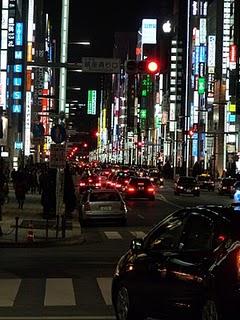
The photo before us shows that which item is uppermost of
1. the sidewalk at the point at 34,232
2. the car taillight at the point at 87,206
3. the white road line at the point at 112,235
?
the car taillight at the point at 87,206

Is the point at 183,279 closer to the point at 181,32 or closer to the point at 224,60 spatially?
the point at 224,60

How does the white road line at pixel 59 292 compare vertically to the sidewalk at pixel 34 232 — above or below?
above

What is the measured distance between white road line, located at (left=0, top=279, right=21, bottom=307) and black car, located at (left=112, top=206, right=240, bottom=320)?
2246mm

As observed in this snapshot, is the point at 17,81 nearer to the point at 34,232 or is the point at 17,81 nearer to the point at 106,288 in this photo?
the point at 34,232

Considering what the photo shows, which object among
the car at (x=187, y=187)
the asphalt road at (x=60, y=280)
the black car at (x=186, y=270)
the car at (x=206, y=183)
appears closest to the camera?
the black car at (x=186, y=270)

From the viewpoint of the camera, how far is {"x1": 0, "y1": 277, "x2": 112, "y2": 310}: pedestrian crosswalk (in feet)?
37.6

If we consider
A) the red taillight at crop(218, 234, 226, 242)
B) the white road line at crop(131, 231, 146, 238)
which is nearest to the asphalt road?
the white road line at crop(131, 231, 146, 238)

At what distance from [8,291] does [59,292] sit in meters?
0.82

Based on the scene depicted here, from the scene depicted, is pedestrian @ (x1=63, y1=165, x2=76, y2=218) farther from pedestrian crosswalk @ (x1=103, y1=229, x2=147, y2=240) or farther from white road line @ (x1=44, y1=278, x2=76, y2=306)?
white road line @ (x1=44, y1=278, x2=76, y2=306)

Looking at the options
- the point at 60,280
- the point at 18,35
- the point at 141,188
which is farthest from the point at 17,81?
the point at 60,280

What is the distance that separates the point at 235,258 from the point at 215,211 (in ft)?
3.52

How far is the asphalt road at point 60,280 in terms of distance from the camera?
1075cm

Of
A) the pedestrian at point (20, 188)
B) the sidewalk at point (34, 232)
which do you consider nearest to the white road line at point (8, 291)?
the sidewalk at point (34, 232)

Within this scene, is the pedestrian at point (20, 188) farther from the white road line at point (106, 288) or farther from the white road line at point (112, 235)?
the white road line at point (106, 288)
